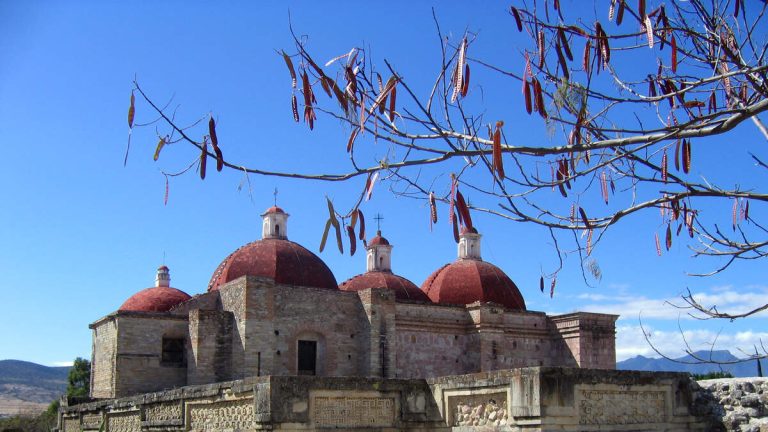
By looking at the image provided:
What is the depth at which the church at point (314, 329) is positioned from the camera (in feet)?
75.7

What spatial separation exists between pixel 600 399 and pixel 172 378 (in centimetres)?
1783

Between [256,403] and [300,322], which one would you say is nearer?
[256,403]

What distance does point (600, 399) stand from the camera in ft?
28.8

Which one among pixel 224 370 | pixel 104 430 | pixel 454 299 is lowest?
pixel 104 430

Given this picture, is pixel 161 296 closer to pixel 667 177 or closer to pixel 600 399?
pixel 600 399

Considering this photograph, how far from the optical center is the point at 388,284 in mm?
28375

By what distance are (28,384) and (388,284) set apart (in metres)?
115

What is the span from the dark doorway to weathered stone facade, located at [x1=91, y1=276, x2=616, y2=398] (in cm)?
12

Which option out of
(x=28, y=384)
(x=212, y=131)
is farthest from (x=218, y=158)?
→ (x=28, y=384)

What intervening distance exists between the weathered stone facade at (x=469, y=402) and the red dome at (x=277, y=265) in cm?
1314

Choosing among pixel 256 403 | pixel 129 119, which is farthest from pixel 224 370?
pixel 129 119

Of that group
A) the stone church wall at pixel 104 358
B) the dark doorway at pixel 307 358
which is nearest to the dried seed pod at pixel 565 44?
the dark doorway at pixel 307 358

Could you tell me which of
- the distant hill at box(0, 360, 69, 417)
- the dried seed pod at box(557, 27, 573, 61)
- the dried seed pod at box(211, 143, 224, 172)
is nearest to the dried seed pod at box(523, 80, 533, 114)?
the dried seed pod at box(557, 27, 573, 61)

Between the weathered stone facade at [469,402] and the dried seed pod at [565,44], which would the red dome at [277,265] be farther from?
the dried seed pod at [565,44]
